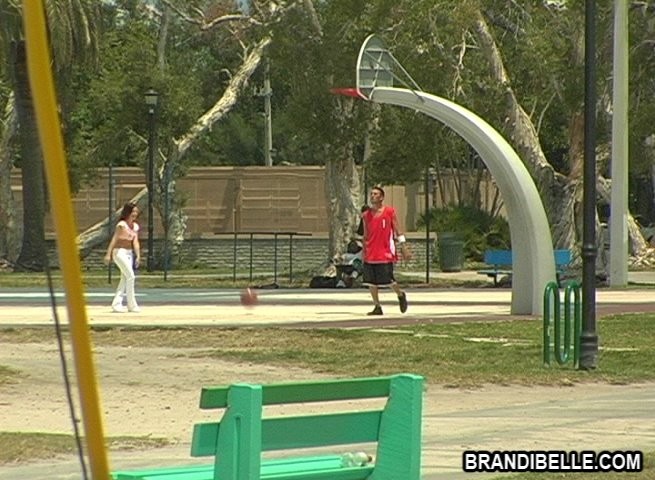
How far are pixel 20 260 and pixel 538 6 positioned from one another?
16950 mm

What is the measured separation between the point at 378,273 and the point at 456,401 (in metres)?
8.50

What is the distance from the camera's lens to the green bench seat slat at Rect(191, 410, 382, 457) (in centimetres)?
654

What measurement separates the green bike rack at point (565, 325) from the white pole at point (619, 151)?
655 inches

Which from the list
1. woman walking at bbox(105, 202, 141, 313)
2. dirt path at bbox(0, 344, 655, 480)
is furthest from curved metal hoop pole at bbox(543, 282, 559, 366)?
woman walking at bbox(105, 202, 141, 313)

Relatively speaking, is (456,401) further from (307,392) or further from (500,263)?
(500,263)

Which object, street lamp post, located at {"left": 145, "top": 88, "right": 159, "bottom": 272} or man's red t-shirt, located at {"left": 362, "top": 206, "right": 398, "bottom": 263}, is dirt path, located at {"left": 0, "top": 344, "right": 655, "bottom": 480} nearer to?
man's red t-shirt, located at {"left": 362, "top": 206, "right": 398, "bottom": 263}

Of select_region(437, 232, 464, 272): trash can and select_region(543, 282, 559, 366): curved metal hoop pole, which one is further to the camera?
select_region(437, 232, 464, 272): trash can

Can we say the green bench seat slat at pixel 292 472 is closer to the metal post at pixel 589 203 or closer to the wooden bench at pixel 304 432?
the wooden bench at pixel 304 432

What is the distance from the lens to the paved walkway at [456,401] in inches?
417

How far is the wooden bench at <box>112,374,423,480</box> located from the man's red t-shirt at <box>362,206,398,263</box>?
15181 mm

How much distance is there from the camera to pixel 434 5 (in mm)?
35344

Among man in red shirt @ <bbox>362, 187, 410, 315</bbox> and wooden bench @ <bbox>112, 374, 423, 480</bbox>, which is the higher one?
man in red shirt @ <bbox>362, 187, 410, 315</bbox>

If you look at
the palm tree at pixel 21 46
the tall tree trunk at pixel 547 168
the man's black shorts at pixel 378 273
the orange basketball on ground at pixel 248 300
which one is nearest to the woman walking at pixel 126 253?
the orange basketball on ground at pixel 248 300

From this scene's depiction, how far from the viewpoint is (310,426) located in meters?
6.79
